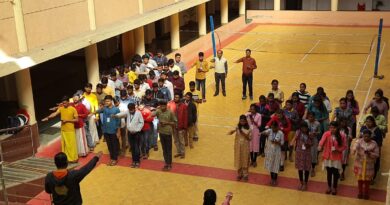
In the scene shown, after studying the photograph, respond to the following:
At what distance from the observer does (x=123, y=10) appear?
16.4 meters

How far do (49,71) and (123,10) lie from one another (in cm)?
578

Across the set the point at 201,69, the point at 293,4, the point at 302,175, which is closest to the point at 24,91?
the point at 201,69

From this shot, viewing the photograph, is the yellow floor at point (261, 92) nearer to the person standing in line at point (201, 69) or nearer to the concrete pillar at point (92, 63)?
the person standing in line at point (201, 69)

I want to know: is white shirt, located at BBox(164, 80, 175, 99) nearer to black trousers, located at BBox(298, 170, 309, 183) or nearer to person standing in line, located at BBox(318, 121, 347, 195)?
black trousers, located at BBox(298, 170, 309, 183)

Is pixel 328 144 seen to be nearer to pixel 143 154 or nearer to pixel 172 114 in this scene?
pixel 172 114

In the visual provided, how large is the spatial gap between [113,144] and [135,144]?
57cm

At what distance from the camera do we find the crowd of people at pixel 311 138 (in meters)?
9.19

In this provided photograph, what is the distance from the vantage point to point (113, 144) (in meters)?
11.4

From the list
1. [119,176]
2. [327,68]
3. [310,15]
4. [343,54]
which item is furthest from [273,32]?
[119,176]

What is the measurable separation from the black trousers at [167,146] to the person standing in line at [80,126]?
212cm

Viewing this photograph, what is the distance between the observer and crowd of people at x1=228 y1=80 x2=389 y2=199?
919 cm

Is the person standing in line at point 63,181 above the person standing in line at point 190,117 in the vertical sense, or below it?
above

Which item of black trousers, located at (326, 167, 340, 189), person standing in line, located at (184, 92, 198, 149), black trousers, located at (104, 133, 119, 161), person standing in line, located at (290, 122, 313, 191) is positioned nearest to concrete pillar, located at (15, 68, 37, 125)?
black trousers, located at (104, 133, 119, 161)

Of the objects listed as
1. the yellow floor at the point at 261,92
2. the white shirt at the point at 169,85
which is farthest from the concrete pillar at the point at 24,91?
the white shirt at the point at 169,85
